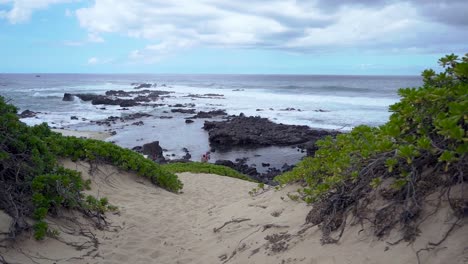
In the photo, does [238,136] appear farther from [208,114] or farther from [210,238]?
[210,238]

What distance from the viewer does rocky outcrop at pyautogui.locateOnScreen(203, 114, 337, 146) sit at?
25531mm

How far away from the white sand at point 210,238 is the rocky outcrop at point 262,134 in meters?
17.2

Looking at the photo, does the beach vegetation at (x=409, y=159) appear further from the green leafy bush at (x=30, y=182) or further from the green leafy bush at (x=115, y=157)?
the green leafy bush at (x=115, y=157)

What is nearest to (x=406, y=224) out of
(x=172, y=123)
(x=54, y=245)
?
(x=54, y=245)

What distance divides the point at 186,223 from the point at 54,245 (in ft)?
8.00

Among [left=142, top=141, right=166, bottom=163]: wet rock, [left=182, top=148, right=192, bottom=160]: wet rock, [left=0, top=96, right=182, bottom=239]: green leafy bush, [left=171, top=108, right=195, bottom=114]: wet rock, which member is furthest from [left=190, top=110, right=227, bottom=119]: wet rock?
[left=0, top=96, right=182, bottom=239]: green leafy bush

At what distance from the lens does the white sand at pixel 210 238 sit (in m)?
3.04

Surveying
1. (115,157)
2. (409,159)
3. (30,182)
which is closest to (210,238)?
(30,182)

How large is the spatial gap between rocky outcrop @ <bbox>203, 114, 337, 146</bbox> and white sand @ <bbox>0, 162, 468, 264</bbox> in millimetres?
17215

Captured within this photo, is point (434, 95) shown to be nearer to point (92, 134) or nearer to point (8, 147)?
point (8, 147)

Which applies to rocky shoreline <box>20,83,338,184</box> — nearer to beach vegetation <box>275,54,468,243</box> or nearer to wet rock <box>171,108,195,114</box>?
wet rock <box>171,108,195,114</box>

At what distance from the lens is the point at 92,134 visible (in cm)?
2752

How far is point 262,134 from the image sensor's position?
1071 inches

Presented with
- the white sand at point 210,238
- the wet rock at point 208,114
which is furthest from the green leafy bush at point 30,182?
the wet rock at point 208,114
